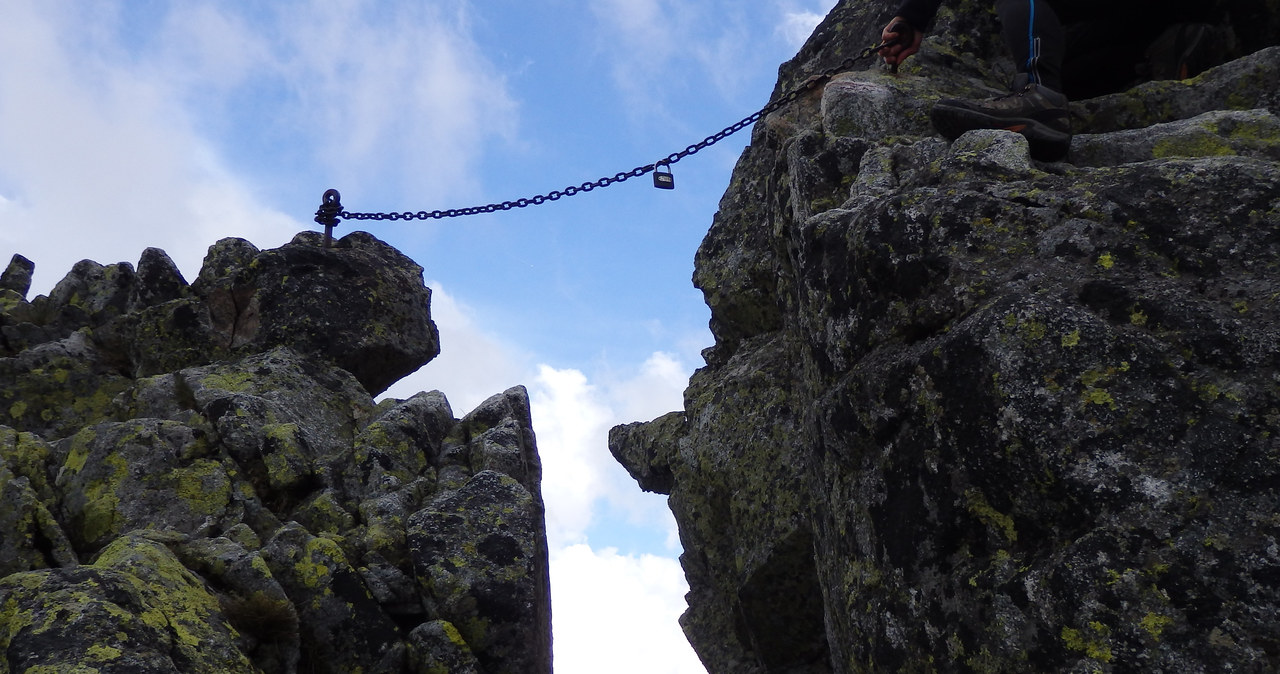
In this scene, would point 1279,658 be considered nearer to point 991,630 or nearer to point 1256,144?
→ point 991,630

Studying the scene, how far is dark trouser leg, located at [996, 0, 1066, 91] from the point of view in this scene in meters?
9.08

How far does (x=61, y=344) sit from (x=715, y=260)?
8756 millimetres

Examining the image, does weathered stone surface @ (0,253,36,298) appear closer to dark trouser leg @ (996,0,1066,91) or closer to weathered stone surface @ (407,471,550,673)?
weathered stone surface @ (407,471,550,673)

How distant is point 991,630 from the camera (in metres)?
5.70

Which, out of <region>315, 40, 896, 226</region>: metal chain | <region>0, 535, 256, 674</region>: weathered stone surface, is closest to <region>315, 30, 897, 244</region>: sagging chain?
<region>315, 40, 896, 226</region>: metal chain

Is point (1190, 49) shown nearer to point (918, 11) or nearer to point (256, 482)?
point (918, 11)

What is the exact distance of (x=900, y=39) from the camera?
10.7 meters

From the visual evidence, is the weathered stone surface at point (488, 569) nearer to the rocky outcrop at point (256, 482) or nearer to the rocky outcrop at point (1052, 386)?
the rocky outcrop at point (256, 482)

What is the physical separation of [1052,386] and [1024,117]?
363 cm

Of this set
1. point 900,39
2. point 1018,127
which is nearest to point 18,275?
point 900,39

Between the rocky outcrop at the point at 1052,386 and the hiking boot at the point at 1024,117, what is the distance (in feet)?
0.97

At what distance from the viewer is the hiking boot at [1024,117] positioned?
8.38 meters

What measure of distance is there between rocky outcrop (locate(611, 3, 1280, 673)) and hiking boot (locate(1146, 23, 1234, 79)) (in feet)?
5.09

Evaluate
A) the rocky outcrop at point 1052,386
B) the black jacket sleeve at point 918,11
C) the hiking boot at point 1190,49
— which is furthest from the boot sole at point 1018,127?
the hiking boot at point 1190,49
